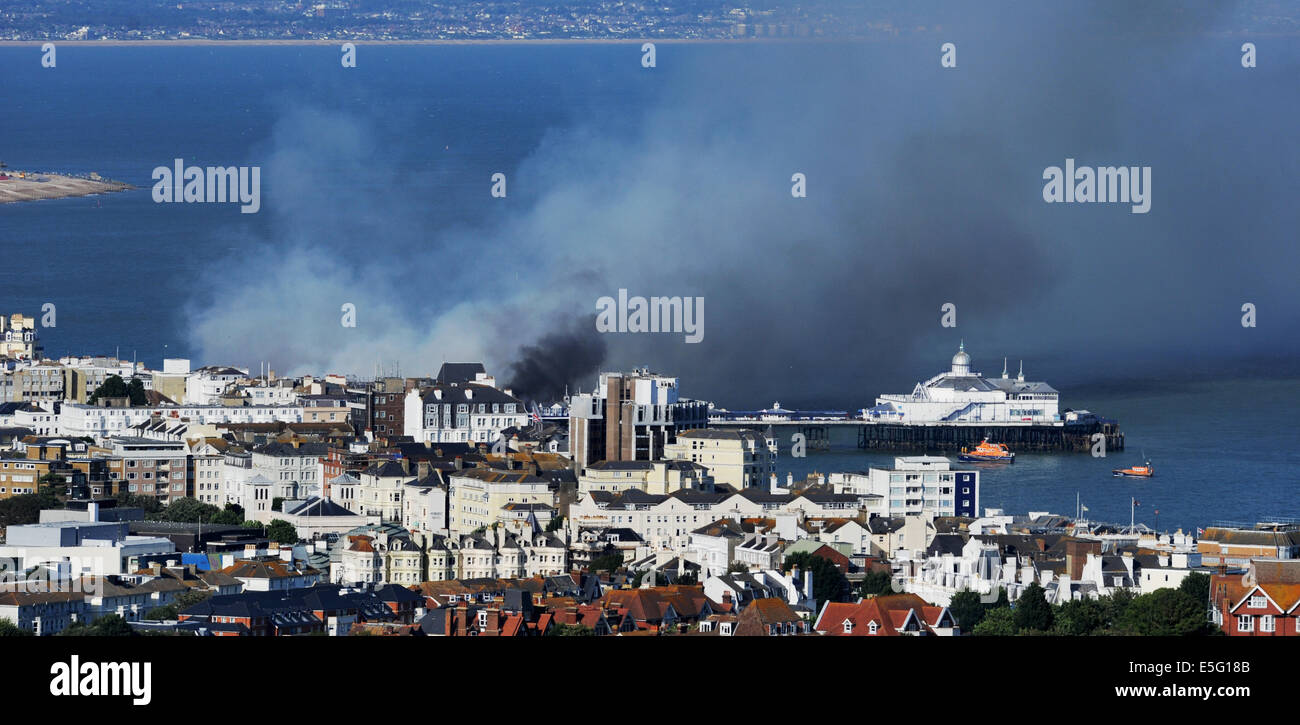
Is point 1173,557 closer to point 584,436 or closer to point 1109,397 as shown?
point 584,436

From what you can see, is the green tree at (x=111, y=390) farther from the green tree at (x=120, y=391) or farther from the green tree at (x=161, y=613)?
the green tree at (x=161, y=613)

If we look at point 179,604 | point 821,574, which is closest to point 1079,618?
point 821,574

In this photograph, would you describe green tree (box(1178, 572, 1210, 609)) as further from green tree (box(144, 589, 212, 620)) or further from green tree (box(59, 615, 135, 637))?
green tree (box(59, 615, 135, 637))

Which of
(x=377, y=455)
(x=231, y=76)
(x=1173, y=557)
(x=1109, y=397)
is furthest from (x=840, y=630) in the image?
(x=231, y=76)

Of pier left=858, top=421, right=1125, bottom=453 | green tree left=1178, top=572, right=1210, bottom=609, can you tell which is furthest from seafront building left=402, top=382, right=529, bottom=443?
green tree left=1178, top=572, right=1210, bottom=609

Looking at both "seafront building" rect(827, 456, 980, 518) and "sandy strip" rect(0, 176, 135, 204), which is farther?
"sandy strip" rect(0, 176, 135, 204)

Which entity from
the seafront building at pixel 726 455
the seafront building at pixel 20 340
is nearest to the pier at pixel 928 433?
the seafront building at pixel 20 340

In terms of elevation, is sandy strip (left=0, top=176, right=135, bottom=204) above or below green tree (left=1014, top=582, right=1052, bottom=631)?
above
